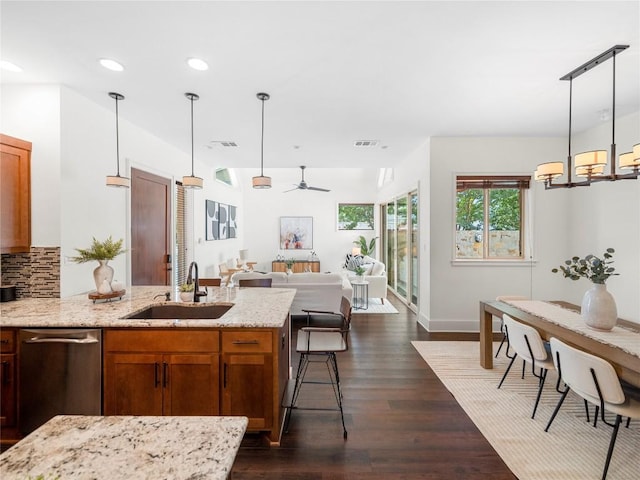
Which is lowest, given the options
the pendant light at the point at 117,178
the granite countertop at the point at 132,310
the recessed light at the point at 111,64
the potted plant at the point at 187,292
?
the granite countertop at the point at 132,310

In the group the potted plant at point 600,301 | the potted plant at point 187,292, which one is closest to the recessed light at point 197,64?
the potted plant at point 187,292

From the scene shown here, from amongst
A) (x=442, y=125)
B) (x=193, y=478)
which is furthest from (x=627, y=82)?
(x=193, y=478)

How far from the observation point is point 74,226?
3.27 m

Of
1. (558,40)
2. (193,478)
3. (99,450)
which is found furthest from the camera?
(558,40)

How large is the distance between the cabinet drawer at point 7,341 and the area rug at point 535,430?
350cm

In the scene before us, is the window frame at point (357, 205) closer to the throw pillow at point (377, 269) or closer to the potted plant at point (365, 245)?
the potted plant at point (365, 245)

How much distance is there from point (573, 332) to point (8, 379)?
13.8ft

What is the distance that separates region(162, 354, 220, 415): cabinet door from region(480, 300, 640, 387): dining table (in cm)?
258

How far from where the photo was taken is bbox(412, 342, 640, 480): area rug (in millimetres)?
2103

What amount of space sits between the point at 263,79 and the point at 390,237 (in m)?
6.28

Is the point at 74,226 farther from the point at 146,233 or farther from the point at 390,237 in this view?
the point at 390,237

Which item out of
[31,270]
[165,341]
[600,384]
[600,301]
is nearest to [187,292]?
[165,341]

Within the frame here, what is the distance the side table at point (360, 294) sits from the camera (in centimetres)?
664

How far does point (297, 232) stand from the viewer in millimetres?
10523
